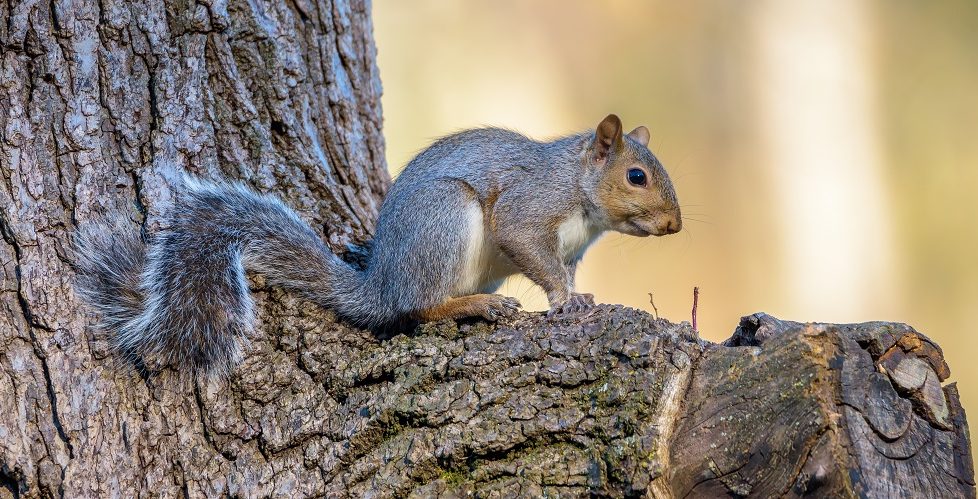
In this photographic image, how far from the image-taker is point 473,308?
2568mm

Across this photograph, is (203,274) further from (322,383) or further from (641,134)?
(641,134)

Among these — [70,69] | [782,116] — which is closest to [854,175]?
[782,116]

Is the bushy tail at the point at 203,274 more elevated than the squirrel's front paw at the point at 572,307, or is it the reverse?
the bushy tail at the point at 203,274

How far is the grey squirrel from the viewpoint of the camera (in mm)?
2299

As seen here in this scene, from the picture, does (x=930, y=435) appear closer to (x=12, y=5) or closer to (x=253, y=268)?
(x=253, y=268)

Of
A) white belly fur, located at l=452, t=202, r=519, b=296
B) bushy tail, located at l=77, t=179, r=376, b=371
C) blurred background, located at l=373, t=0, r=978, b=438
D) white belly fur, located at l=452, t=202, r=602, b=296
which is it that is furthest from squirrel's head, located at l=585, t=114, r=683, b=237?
blurred background, located at l=373, t=0, r=978, b=438

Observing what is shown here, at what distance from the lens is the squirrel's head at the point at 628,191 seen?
3.10 meters

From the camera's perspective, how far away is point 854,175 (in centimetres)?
602

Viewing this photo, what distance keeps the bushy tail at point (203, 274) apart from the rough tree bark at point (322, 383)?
58mm

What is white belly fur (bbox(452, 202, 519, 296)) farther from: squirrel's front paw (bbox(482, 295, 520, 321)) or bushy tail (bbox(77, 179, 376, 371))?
bushy tail (bbox(77, 179, 376, 371))

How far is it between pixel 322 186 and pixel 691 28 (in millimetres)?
4472

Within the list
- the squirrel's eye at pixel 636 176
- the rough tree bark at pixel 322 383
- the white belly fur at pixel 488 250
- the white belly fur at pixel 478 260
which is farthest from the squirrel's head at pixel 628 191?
the rough tree bark at pixel 322 383

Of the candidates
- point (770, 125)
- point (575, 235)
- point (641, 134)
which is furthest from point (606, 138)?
point (770, 125)

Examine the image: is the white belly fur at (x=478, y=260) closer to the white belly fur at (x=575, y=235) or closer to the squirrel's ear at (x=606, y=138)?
the white belly fur at (x=575, y=235)
